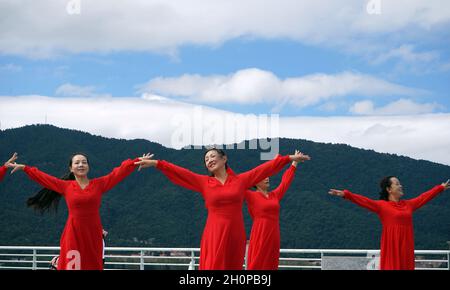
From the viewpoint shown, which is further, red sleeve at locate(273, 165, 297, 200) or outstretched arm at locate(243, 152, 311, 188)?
red sleeve at locate(273, 165, 297, 200)

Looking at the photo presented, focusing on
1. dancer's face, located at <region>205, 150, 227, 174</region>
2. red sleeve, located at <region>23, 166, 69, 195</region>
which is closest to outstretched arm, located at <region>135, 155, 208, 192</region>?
dancer's face, located at <region>205, 150, 227, 174</region>

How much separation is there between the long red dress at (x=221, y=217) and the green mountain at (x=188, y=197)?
2642 centimetres

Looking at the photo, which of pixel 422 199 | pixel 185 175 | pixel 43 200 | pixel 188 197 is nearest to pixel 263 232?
pixel 185 175

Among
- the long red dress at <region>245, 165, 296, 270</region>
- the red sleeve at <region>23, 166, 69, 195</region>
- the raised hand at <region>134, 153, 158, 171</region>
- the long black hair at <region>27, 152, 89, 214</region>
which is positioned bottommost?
the long red dress at <region>245, 165, 296, 270</region>

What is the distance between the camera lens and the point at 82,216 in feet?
23.1

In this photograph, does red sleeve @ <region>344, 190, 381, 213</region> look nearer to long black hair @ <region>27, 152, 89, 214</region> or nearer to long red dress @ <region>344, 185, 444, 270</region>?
long red dress @ <region>344, 185, 444, 270</region>

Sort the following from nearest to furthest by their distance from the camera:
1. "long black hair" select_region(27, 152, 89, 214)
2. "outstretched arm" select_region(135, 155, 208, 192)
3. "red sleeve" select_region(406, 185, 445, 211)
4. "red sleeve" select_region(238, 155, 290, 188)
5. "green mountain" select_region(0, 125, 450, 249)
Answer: "outstretched arm" select_region(135, 155, 208, 192), "red sleeve" select_region(238, 155, 290, 188), "long black hair" select_region(27, 152, 89, 214), "red sleeve" select_region(406, 185, 445, 211), "green mountain" select_region(0, 125, 450, 249)

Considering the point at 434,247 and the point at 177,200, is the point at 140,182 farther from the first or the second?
the point at 434,247

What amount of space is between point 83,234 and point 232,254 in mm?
1519

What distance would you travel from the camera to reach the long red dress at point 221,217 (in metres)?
6.48

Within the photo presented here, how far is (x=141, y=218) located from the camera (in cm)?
3959

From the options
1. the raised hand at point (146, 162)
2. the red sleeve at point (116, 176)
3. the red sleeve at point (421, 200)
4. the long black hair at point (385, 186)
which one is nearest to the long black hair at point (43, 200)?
the red sleeve at point (116, 176)

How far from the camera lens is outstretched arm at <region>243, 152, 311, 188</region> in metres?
6.67
